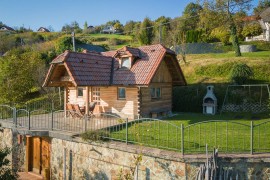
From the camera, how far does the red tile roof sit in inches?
643

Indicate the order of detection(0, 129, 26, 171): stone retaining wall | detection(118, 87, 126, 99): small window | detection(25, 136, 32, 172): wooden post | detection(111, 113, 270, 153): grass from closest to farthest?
detection(111, 113, 270, 153): grass, detection(25, 136, 32, 172): wooden post, detection(0, 129, 26, 171): stone retaining wall, detection(118, 87, 126, 99): small window

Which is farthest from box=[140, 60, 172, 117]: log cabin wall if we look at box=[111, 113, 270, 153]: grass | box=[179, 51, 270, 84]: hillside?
box=[179, 51, 270, 84]: hillside

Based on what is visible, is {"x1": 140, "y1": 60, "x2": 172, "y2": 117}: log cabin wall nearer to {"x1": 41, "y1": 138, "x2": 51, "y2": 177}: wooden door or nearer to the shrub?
the shrub

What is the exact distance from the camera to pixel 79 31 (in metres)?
80.5

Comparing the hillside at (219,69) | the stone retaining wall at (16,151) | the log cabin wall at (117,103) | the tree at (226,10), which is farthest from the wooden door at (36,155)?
the tree at (226,10)

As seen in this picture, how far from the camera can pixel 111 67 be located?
19203 millimetres

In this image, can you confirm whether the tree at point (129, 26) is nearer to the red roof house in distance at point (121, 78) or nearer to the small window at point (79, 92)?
the small window at point (79, 92)

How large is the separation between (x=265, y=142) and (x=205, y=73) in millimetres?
16989

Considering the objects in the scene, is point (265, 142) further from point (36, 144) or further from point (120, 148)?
point (36, 144)

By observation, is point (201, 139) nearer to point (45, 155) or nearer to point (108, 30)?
point (45, 155)

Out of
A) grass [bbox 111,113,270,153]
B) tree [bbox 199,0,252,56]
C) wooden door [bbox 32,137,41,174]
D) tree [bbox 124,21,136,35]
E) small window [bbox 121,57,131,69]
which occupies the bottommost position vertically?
wooden door [bbox 32,137,41,174]

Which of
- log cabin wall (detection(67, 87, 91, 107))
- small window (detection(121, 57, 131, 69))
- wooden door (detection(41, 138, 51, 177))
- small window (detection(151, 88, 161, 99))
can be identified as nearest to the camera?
wooden door (detection(41, 138, 51, 177))

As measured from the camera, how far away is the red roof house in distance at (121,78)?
1680cm

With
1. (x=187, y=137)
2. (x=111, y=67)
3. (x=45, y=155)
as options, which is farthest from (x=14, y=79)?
(x=187, y=137)
